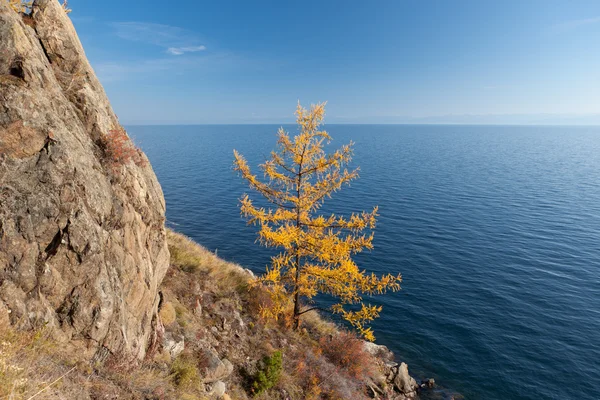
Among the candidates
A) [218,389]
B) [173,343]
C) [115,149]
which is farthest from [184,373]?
[115,149]

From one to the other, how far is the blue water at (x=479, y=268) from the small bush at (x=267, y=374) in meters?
13.0

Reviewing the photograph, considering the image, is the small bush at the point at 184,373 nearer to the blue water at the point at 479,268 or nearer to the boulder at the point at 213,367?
the boulder at the point at 213,367

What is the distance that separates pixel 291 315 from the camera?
18.5 m

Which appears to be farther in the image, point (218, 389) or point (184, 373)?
point (218, 389)

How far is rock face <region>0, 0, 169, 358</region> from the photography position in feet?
22.0

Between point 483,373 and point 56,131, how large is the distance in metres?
26.6

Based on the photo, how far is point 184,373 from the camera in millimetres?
9812

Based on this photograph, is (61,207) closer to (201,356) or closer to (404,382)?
(201,356)

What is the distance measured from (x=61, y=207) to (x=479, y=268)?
36628mm

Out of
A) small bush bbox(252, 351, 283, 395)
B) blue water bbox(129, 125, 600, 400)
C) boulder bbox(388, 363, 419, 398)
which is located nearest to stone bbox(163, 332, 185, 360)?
small bush bbox(252, 351, 283, 395)

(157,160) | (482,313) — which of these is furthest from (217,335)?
(157,160)

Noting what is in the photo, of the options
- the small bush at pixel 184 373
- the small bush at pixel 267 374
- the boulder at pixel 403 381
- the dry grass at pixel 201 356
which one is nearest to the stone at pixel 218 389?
the dry grass at pixel 201 356

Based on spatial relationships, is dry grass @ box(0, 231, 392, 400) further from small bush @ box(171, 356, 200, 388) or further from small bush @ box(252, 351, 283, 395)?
small bush @ box(252, 351, 283, 395)

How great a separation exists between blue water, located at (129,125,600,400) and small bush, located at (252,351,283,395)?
1303cm
